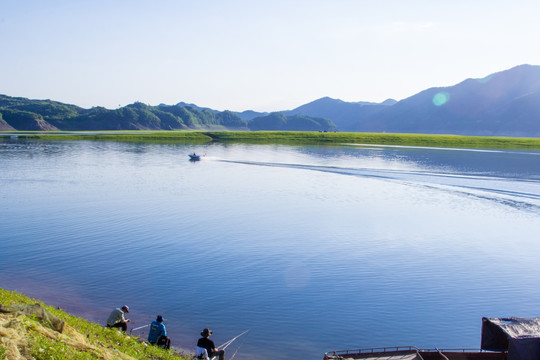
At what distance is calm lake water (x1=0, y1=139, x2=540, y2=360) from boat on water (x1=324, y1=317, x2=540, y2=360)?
2.64m

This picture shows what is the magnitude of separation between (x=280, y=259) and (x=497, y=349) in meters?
17.6

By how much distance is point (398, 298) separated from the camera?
27.8 m

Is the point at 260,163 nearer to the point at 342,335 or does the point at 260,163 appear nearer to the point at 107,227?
the point at 107,227

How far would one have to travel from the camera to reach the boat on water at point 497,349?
17969mm

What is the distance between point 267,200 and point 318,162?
5431cm

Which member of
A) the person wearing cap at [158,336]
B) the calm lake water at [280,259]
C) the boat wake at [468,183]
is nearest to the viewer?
the person wearing cap at [158,336]

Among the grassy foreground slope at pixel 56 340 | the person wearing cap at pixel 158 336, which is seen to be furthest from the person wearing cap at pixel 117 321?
the person wearing cap at pixel 158 336

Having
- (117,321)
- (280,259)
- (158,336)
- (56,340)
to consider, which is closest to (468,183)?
(280,259)

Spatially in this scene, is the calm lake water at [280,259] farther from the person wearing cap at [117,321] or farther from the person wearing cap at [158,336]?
the person wearing cap at [117,321]

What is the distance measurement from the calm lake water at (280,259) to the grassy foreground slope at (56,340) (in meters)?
3.53

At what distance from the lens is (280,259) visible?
34469 millimetres

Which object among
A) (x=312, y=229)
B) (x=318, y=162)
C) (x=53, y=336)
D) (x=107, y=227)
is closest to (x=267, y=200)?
(x=312, y=229)

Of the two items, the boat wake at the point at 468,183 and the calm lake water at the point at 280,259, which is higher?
the boat wake at the point at 468,183

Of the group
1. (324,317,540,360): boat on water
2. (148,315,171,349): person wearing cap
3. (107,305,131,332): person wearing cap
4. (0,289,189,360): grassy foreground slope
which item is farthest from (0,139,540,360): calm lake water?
(0,289,189,360): grassy foreground slope
